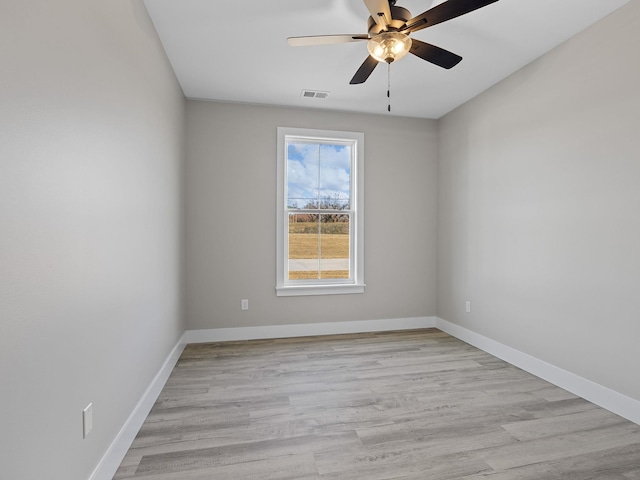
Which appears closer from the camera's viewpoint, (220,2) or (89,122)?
(89,122)

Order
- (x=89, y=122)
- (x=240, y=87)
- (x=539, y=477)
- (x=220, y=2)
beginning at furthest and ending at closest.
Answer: (x=240, y=87) → (x=220, y=2) → (x=539, y=477) → (x=89, y=122)

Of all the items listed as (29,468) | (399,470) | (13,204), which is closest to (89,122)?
(13,204)

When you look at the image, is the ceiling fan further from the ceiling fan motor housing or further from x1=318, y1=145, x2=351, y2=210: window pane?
x1=318, y1=145, x2=351, y2=210: window pane

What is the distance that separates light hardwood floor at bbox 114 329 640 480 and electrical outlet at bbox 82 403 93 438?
403mm

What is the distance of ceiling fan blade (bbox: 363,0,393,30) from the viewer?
1721 millimetres

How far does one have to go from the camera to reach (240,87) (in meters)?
3.48

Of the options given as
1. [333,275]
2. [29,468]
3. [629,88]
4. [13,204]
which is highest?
[629,88]

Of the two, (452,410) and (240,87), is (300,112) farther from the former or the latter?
(452,410)

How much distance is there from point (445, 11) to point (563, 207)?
1.85 m

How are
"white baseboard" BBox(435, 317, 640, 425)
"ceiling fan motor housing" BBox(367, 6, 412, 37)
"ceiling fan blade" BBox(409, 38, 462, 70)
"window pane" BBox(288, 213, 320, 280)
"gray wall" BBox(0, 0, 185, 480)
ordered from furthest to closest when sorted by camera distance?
"window pane" BBox(288, 213, 320, 280), "white baseboard" BBox(435, 317, 640, 425), "ceiling fan blade" BBox(409, 38, 462, 70), "ceiling fan motor housing" BBox(367, 6, 412, 37), "gray wall" BBox(0, 0, 185, 480)

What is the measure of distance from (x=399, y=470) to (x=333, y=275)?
2636 millimetres

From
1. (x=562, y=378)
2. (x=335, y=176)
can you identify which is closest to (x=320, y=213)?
(x=335, y=176)

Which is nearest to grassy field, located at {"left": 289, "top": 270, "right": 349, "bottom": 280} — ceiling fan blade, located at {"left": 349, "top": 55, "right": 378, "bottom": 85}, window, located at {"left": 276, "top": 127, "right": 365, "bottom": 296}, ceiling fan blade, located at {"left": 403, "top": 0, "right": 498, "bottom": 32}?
window, located at {"left": 276, "top": 127, "right": 365, "bottom": 296}

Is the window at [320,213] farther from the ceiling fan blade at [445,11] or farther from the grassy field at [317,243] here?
the ceiling fan blade at [445,11]
